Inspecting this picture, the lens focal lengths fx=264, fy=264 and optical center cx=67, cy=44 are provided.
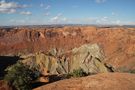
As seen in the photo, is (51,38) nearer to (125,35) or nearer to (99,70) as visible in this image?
(125,35)

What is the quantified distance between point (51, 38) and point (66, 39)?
648 centimetres

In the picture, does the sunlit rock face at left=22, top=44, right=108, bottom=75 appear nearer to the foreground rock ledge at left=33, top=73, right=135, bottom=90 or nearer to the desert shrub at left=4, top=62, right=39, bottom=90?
the desert shrub at left=4, top=62, right=39, bottom=90

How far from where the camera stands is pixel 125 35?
88.1 metres

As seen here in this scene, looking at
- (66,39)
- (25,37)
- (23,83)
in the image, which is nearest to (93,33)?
(66,39)

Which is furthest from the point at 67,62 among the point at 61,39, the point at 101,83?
the point at 61,39

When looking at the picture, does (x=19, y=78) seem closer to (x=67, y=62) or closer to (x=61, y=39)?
(x=67, y=62)

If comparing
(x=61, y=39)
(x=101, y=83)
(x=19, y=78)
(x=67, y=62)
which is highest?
(x=101, y=83)

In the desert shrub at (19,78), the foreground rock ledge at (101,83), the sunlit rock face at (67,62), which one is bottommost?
the sunlit rock face at (67,62)

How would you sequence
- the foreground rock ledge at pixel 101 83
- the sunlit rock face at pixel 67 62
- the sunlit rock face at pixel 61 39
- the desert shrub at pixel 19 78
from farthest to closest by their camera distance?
1. the sunlit rock face at pixel 61 39
2. the sunlit rock face at pixel 67 62
3. the desert shrub at pixel 19 78
4. the foreground rock ledge at pixel 101 83

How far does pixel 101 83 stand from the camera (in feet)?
70.2

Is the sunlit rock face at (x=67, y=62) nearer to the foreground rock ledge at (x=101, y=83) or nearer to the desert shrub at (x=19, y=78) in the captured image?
the desert shrub at (x=19, y=78)

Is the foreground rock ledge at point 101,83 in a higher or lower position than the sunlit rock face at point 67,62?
higher

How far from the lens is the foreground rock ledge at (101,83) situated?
20.5 metres

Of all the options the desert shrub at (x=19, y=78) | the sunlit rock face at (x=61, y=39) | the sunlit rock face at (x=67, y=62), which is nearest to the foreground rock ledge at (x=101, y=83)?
the desert shrub at (x=19, y=78)
